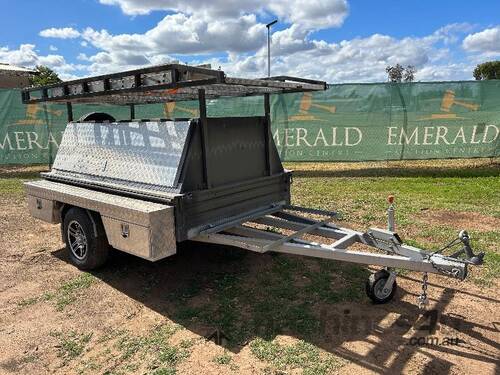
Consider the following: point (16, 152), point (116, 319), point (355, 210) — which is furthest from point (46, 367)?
point (16, 152)

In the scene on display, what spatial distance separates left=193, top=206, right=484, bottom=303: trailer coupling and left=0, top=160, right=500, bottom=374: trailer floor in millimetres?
482

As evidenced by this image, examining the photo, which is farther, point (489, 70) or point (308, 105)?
point (489, 70)

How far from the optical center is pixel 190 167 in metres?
4.11

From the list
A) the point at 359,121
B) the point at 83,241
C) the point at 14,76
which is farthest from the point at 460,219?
the point at 14,76

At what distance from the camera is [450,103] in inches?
425

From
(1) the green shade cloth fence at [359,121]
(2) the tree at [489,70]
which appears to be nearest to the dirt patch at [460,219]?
(1) the green shade cloth fence at [359,121]

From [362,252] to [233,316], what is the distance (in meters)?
1.32

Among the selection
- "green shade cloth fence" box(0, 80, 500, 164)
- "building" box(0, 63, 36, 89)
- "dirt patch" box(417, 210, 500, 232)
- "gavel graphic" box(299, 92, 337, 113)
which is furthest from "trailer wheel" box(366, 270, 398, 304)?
"building" box(0, 63, 36, 89)

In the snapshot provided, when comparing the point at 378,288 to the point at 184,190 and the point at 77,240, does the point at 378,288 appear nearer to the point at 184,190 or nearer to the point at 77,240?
the point at 184,190

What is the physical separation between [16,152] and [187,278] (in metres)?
10.3

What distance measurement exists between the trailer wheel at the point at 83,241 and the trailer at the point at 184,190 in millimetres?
12

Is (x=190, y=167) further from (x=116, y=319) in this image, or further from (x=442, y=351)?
(x=442, y=351)

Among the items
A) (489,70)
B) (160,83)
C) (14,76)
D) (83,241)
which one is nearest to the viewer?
(160,83)

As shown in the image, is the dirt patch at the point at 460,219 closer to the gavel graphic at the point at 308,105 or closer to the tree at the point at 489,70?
the gavel graphic at the point at 308,105
